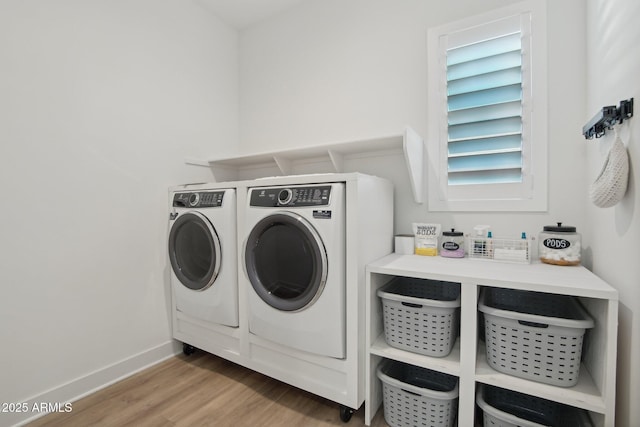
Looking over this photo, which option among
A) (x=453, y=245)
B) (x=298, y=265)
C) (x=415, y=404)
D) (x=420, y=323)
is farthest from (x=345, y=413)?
(x=453, y=245)

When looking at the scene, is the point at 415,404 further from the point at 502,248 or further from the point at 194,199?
the point at 194,199

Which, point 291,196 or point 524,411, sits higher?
point 291,196

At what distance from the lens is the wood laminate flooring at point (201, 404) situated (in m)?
1.39

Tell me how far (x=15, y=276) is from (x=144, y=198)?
2.42ft

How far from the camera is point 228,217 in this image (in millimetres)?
1659

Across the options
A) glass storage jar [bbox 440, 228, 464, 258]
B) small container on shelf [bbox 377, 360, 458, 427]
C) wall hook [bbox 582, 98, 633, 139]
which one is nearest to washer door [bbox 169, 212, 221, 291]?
small container on shelf [bbox 377, 360, 458, 427]

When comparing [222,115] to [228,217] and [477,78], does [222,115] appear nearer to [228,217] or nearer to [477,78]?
[228,217]

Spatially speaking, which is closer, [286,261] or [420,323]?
[420,323]

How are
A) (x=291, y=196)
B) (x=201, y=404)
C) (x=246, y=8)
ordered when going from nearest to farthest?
1. (x=291, y=196)
2. (x=201, y=404)
3. (x=246, y=8)

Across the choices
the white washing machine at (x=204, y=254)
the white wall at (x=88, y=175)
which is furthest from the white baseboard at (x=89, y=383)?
the white washing machine at (x=204, y=254)

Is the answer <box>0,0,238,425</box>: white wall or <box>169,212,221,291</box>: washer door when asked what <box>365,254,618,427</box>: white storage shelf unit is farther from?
<box>0,0,238,425</box>: white wall

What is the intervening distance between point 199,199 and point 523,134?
6.30ft

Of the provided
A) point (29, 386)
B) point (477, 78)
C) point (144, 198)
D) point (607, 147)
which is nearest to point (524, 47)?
point (477, 78)

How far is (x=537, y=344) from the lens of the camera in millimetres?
1073
